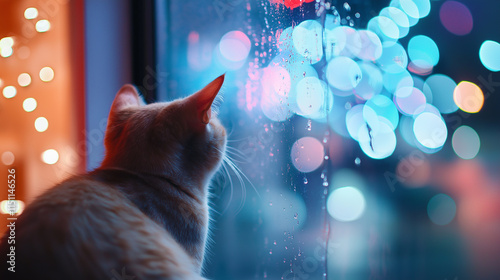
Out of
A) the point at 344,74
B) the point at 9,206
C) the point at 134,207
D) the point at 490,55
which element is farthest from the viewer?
the point at 9,206

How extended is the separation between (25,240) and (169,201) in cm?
28

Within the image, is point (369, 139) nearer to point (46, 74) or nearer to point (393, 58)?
point (393, 58)

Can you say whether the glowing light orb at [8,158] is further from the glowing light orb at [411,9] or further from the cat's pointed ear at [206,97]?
the glowing light orb at [411,9]

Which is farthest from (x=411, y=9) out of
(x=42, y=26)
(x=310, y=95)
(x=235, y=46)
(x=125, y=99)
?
(x=42, y=26)

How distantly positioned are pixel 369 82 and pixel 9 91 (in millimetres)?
1193

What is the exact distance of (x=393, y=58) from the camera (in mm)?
957

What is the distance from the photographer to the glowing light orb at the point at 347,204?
1.12 meters

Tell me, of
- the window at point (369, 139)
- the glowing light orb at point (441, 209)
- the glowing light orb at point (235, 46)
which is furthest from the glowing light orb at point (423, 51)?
the glowing light orb at point (235, 46)

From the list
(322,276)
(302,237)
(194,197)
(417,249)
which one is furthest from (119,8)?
(417,249)

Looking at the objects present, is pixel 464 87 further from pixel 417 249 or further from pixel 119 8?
pixel 119 8

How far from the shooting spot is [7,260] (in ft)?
1.75

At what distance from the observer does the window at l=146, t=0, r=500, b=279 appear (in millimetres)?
835

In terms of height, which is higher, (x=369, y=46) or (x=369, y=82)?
(x=369, y=46)

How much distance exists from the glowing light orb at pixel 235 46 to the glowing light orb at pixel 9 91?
2.42 feet
